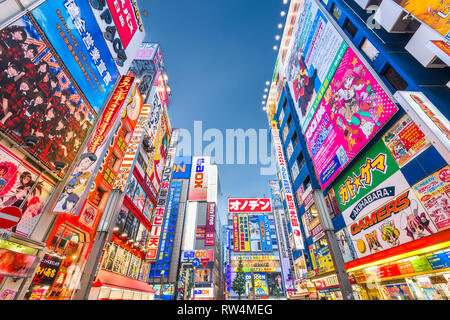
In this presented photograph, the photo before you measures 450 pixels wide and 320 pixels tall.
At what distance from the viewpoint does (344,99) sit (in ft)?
50.6

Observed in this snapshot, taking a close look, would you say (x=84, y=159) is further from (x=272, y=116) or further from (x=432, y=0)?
(x=272, y=116)

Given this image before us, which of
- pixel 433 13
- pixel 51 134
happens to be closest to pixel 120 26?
pixel 51 134

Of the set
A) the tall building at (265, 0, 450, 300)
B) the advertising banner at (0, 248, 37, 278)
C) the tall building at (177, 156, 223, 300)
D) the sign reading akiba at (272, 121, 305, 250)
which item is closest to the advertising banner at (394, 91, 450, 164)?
the tall building at (265, 0, 450, 300)

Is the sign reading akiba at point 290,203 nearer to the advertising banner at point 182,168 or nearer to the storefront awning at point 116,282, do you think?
the storefront awning at point 116,282

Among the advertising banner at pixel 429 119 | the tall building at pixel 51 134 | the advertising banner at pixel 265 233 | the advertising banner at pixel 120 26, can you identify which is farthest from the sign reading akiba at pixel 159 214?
the advertising banner at pixel 265 233

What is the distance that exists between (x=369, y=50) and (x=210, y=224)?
50.3m

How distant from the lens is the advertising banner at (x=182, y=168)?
208ft

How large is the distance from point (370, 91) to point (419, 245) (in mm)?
9125

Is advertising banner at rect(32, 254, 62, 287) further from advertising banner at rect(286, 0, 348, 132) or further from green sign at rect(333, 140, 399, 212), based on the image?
advertising banner at rect(286, 0, 348, 132)

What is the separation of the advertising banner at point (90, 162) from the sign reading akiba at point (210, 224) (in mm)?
46064

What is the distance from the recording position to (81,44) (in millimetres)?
11477

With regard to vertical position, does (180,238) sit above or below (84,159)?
above

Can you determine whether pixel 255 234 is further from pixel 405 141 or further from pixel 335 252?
pixel 405 141
